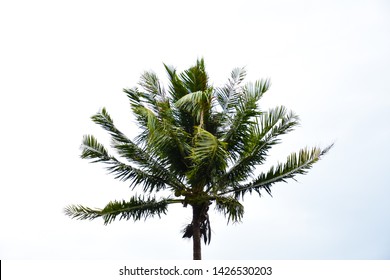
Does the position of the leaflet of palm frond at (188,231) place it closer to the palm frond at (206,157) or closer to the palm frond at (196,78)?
the palm frond at (206,157)

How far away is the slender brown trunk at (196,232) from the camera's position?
46.5 ft

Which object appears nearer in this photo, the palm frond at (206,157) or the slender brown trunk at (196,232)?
the palm frond at (206,157)

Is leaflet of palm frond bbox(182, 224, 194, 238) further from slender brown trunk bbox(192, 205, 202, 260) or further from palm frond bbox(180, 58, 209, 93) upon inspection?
palm frond bbox(180, 58, 209, 93)

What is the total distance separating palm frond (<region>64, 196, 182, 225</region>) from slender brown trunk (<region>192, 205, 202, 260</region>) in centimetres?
47

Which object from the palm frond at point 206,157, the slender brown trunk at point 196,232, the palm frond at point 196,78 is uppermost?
the palm frond at point 196,78

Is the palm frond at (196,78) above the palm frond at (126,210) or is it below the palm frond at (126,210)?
above

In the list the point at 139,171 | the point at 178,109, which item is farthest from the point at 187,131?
the point at 139,171

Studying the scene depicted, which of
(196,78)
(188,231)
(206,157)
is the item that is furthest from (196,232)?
(196,78)

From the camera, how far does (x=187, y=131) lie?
15305 mm

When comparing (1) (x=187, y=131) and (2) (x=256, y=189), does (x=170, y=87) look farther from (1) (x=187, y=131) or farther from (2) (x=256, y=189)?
(2) (x=256, y=189)

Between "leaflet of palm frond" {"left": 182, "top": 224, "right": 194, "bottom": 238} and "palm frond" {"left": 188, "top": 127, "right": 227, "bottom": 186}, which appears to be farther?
"leaflet of palm frond" {"left": 182, "top": 224, "right": 194, "bottom": 238}

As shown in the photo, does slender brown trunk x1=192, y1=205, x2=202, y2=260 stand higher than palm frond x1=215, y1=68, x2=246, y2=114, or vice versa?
palm frond x1=215, y1=68, x2=246, y2=114

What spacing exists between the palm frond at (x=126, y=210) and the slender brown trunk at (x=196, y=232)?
0.47 m

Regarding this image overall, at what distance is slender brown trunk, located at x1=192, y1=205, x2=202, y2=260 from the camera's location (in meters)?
14.2
